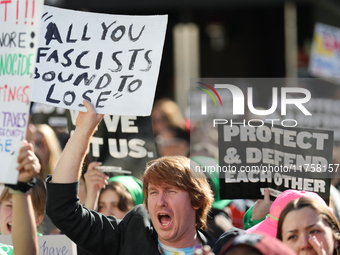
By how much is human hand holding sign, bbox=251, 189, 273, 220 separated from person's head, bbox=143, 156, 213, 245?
461mm

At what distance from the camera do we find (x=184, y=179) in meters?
2.66

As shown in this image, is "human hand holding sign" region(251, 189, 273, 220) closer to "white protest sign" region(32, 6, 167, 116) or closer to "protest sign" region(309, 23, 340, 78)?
"white protest sign" region(32, 6, 167, 116)

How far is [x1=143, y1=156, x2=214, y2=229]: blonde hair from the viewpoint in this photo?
263cm

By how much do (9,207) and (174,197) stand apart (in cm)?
108

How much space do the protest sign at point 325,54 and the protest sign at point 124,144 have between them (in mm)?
3577

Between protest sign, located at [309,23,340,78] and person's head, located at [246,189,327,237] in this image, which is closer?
person's head, located at [246,189,327,237]

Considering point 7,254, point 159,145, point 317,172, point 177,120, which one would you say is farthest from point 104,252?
point 177,120

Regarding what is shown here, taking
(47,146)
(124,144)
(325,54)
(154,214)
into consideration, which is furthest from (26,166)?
(325,54)

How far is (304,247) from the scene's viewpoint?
2.30 metres

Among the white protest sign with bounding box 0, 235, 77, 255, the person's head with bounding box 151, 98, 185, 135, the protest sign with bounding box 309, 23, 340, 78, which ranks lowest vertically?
the white protest sign with bounding box 0, 235, 77, 255

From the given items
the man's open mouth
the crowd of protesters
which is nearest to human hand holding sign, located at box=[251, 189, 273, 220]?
the crowd of protesters

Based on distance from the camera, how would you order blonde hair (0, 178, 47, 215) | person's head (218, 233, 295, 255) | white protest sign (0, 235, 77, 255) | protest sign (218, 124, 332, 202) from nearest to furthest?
1. person's head (218, 233, 295, 255)
2. protest sign (218, 124, 332, 202)
3. white protest sign (0, 235, 77, 255)
4. blonde hair (0, 178, 47, 215)

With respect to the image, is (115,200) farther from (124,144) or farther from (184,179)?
(184,179)

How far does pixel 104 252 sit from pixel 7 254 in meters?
0.49
